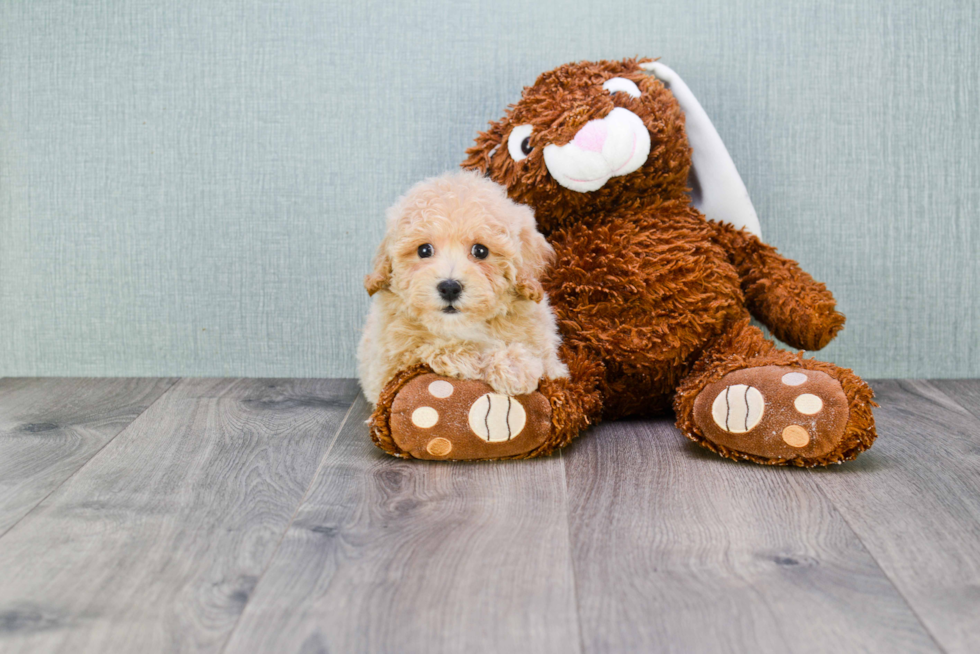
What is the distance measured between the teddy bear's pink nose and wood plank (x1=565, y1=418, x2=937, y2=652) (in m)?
0.44

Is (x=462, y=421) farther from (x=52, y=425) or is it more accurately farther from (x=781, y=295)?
(x=52, y=425)

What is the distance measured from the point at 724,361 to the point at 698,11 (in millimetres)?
681

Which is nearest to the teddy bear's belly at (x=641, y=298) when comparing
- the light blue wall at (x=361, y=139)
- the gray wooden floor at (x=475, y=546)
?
the gray wooden floor at (x=475, y=546)

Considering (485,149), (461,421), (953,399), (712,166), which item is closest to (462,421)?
(461,421)

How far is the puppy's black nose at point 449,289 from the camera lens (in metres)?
1.02

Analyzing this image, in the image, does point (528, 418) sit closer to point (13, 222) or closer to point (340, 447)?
point (340, 447)

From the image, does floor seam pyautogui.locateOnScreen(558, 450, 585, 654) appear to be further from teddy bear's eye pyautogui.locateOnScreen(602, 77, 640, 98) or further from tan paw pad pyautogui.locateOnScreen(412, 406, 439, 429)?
teddy bear's eye pyautogui.locateOnScreen(602, 77, 640, 98)

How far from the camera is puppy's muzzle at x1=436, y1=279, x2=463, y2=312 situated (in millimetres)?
1020

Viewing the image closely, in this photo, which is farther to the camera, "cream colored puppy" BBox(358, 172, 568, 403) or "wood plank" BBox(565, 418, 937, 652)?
"cream colored puppy" BBox(358, 172, 568, 403)

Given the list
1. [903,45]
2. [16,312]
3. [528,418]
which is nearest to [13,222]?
[16,312]

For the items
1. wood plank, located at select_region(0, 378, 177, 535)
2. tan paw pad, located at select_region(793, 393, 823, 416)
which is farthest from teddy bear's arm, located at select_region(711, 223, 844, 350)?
wood plank, located at select_region(0, 378, 177, 535)

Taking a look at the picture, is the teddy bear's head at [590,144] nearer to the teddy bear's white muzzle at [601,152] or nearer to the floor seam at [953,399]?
the teddy bear's white muzzle at [601,152]

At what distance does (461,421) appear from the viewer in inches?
40.9

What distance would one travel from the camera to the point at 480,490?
3.21ft
